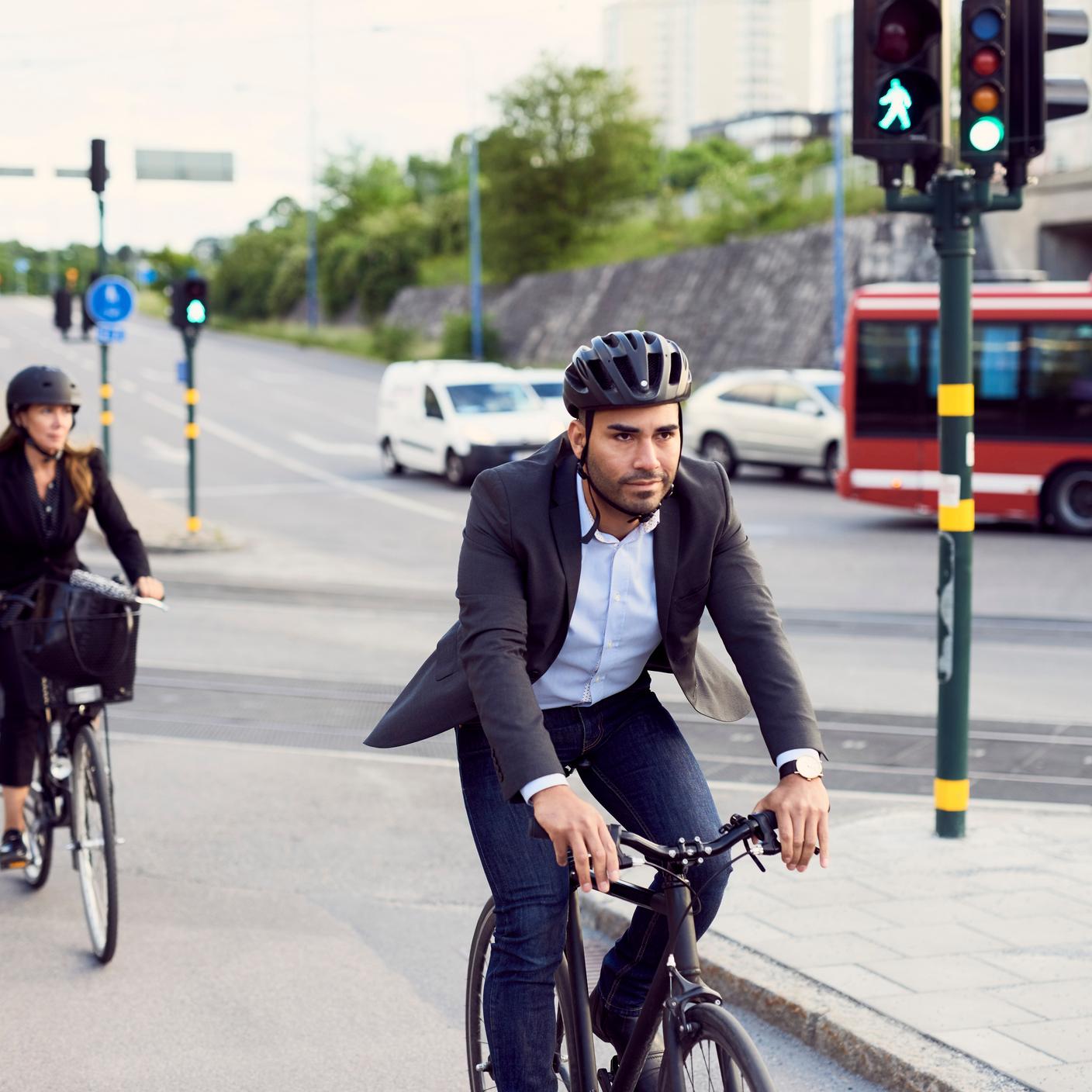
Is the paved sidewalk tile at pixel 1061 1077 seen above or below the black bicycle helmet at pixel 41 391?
below

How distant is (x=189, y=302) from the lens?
17062 millimetres

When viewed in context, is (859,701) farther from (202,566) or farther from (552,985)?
(202,566)

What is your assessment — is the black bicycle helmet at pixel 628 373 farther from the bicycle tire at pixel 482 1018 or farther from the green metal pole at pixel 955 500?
the green metal pole at pixel 955 500

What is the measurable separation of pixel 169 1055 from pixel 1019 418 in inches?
626

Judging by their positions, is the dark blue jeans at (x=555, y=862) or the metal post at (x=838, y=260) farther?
the metal post at (x=838, y=260)

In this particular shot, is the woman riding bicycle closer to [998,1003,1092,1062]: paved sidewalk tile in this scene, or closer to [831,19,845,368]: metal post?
[998,1003,1092,1062]: paved sidewalk tile

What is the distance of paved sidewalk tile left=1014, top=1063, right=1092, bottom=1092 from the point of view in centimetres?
369

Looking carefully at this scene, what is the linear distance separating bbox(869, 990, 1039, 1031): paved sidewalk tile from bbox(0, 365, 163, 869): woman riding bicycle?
2.57 m

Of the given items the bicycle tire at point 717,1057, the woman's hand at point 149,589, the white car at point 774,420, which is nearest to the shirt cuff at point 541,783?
the bicycle tire at point 717,1057

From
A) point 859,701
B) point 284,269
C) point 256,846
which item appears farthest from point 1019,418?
point 284,269

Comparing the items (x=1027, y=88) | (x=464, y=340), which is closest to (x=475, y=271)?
(x=464, y=340)

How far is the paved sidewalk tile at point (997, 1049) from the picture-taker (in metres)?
3.83

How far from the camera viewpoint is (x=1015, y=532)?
61.3 feet

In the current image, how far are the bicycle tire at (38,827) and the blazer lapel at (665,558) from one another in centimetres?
316
